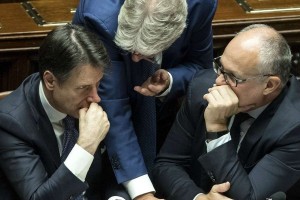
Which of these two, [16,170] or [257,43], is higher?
[257,43]

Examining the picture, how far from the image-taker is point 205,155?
200 centimetres

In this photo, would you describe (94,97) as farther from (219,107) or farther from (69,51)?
(219,107)

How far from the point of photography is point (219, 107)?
199 centimetres

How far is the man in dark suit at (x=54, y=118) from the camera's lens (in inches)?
76.8

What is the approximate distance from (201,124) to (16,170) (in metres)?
0.52

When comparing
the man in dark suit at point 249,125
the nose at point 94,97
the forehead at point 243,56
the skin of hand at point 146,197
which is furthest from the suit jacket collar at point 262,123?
the nose at point 94,97

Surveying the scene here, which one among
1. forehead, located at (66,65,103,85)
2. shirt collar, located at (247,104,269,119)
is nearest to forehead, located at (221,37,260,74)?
shirt collar, located at (247,104,269,119)

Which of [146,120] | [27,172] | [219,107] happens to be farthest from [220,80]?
[27,172]

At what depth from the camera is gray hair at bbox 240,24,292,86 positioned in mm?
1981

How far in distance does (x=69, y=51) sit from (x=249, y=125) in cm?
54

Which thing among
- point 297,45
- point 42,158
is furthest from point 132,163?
point 297,45

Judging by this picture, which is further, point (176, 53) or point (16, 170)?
point (176, 53)

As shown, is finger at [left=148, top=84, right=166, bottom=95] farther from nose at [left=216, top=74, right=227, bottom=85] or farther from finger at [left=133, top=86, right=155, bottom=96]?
nose at [left=216, top=74, right=227, bottom=85]

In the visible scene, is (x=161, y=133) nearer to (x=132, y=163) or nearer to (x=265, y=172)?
(x=132, y=163)
